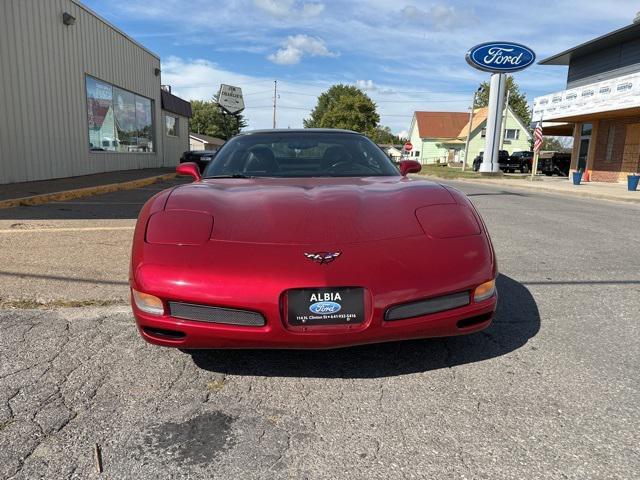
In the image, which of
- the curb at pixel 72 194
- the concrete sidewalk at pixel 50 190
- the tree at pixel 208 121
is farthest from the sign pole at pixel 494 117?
the tree at pixel 208 121

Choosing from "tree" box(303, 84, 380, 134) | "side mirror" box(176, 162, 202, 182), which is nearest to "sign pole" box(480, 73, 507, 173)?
"side mirror" box(176, 162, 202, 182)

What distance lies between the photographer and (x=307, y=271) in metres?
2.17

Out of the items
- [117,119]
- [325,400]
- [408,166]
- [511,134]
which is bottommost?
[325,400]

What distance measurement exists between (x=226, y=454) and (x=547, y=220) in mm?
7807

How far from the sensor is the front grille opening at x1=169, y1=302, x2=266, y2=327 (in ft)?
7.09

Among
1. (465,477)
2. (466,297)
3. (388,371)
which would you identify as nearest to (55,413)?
(388,371)

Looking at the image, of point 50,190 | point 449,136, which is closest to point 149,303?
point 50,190

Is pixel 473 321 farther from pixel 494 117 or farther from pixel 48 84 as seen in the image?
pixel 494 117

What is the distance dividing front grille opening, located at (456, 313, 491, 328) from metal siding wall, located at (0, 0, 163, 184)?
443 inches

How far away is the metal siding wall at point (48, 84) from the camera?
10.5m

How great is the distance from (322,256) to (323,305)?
23 cm

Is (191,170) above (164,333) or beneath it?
above

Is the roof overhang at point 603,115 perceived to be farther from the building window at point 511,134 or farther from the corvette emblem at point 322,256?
the building window at point 511,134

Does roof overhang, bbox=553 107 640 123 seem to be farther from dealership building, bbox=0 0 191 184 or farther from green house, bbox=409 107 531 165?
green house, bbox=409 107 531 165
